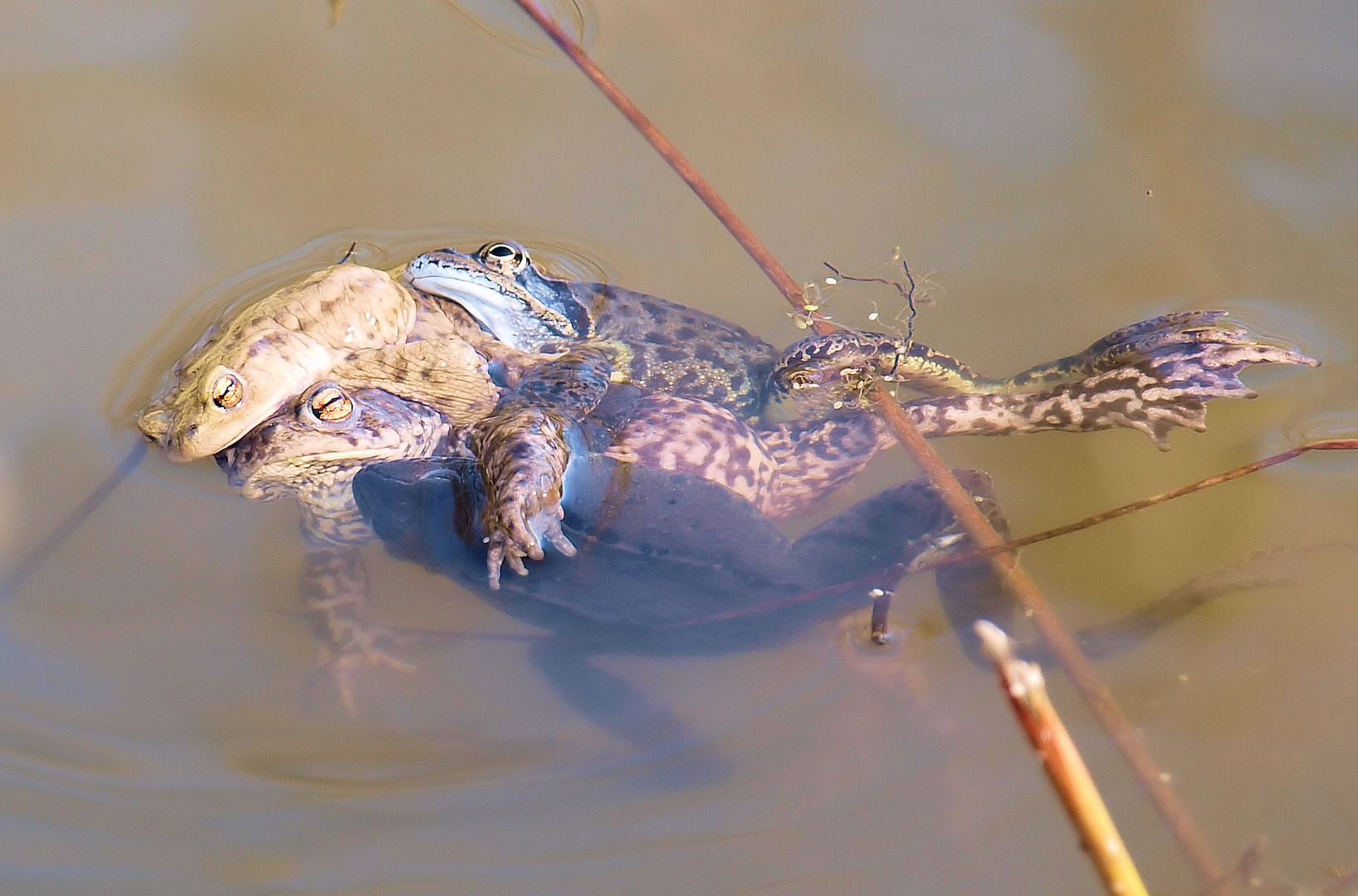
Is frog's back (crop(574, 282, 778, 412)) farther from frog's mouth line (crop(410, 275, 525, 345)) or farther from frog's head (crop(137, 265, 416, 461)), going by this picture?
frog's head (crop(137, 265, 416, 461))

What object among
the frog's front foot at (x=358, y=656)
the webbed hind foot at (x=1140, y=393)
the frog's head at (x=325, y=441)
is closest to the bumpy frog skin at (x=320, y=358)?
the frog's head at (x=325, y=441)

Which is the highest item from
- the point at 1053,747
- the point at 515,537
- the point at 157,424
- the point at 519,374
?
the point at 1053,747

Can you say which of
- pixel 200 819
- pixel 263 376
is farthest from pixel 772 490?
pixel 200 819

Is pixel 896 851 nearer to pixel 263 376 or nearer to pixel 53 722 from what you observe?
pixel 263 376

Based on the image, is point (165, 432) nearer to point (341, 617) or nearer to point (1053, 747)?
point (341, 617)

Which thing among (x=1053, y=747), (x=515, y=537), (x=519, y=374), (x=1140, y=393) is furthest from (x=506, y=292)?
(x=1053, y=747)

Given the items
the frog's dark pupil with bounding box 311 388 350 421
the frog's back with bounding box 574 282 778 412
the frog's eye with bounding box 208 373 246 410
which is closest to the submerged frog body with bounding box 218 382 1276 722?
the frog's dark pupil with bounding box 311 388 350 421
